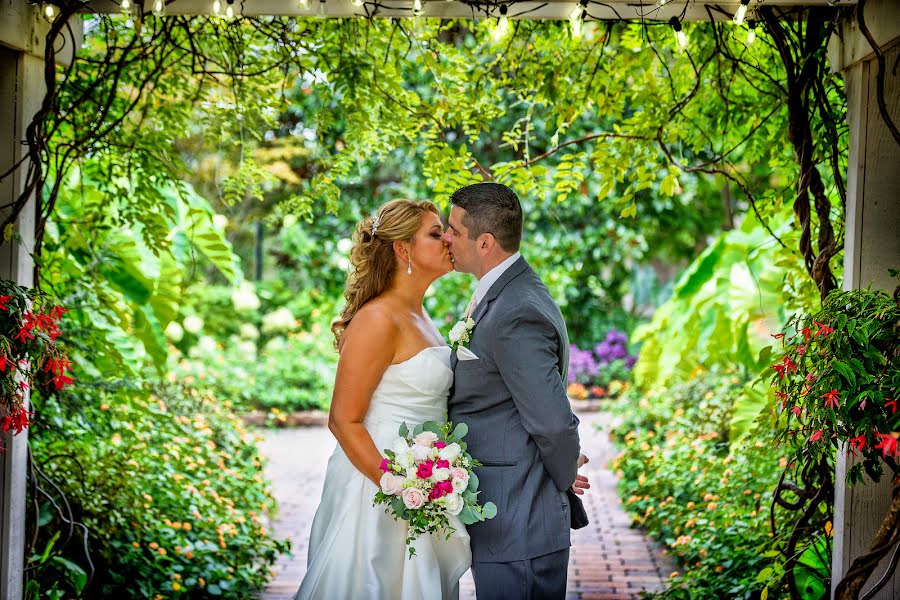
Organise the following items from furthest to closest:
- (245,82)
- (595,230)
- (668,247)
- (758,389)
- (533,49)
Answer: (668,247), (595,230), (758,389), (245,82), (533,49)

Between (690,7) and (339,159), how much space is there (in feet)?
6.18

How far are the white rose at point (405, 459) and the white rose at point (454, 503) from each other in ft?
0.51

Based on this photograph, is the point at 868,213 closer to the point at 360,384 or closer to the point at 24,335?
the point at 360,384

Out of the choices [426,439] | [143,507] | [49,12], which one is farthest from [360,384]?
[143,507]

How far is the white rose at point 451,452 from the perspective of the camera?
2.83 m

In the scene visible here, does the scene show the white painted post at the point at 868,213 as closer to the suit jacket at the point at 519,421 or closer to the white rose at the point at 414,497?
the suit jacket at the point at 519,421

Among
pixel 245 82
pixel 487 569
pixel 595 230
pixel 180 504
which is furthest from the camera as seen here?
pixel 595 230

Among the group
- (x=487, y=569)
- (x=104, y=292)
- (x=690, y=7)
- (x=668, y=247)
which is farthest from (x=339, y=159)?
(x=668, y=247)

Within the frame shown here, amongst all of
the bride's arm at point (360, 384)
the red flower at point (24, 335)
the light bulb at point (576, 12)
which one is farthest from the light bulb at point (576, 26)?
the red flower at point (24, 335)

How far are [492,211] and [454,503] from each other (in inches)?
38.1

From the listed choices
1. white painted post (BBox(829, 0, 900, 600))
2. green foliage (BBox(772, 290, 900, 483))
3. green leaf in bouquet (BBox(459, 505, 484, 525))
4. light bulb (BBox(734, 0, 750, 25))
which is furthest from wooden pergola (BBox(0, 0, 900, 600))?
green leaf in bouquet (BBox(459, 505, 484, 525))

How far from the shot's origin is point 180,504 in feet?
17.7

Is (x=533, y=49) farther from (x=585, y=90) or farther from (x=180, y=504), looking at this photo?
(x=180, y=504)

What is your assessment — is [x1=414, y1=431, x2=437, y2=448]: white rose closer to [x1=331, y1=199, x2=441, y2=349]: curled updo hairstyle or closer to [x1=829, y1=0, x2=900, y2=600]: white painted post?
[x1=331, y1=199, x2=441, y2=349]: curled updo hairstyle
